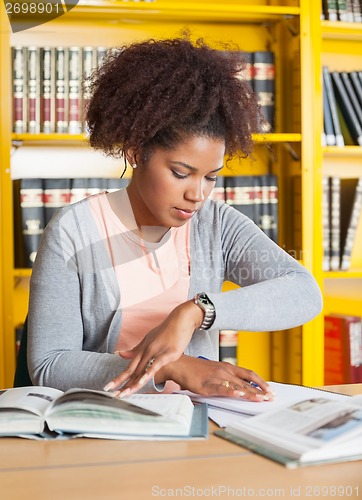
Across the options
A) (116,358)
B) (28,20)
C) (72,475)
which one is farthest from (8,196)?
(72,475)

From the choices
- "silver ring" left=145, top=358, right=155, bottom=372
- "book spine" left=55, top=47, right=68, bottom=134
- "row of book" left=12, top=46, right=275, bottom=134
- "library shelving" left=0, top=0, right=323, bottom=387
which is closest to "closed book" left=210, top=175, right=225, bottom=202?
"library shelving" left=0, top=0, right=323, bottom=387

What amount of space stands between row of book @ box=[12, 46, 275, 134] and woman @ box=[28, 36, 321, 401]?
971 mm

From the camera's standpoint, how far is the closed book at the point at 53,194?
8.29 ft

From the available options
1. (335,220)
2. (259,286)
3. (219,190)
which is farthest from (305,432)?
(335,220)

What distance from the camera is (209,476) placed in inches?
34.3

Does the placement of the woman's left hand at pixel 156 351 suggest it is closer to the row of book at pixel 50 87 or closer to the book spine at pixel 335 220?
the row of book at pixel 50 87

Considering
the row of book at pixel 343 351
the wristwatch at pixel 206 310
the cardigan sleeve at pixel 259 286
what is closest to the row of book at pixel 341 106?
the row of book at pixel 343 351

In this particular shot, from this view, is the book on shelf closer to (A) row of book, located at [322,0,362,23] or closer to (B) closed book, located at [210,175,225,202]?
(B) closed book, located at [210,175,225,202]

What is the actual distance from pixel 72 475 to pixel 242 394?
1.24 ft

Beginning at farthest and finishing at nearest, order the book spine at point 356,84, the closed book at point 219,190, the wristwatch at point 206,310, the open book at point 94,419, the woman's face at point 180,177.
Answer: the book spine at point 356,84 → the closed book at point 219,190 → the woman's face at point 180,177 → the wristwatch at point 206,310 → the open book at point 94,419

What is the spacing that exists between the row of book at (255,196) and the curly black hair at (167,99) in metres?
1.05

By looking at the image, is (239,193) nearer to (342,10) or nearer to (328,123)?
(328,123)

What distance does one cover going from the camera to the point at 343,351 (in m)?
2.73

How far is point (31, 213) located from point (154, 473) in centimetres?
175
